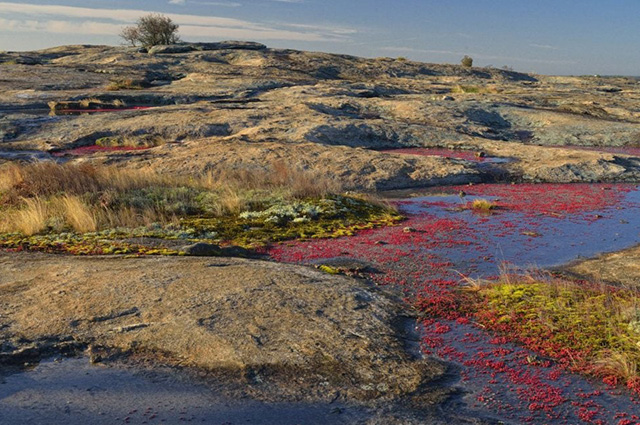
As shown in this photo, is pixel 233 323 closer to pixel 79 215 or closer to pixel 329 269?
pixel 329 269

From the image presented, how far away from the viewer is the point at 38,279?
952 centimetres

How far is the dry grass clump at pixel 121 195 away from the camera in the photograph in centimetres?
1388

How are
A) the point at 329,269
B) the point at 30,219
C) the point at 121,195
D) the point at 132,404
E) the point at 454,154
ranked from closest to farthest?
1. the point at 132,404
2. the point at 329,269
3. the point at 30,219
4. the point at 121,195
5. the point at 454,154

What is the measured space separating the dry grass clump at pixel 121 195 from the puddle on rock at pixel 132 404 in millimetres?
7280

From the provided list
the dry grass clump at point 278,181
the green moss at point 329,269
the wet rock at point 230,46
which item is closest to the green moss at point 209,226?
the dry grass clump at point 278,181

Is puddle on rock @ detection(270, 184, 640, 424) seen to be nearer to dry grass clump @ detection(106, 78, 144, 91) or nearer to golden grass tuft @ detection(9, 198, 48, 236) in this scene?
golden grass tuft @ detection(9, 198, 48, 236)

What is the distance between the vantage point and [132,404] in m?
6.13

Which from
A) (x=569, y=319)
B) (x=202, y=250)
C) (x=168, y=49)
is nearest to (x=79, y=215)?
(x=202, y=250)

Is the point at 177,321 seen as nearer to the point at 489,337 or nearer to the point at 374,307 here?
the point at 374,307

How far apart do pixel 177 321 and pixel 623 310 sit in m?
6.15

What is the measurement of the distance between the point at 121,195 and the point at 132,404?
10725 mm

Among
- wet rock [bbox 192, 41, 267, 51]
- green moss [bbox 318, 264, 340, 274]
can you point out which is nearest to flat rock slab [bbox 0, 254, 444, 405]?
green moss [bbox 318, 264, 340, 274]

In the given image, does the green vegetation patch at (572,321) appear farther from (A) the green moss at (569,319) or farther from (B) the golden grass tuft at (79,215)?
(B) the golden grass tuft at (79,215)

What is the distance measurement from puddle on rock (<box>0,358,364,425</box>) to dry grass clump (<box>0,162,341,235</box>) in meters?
7.28
